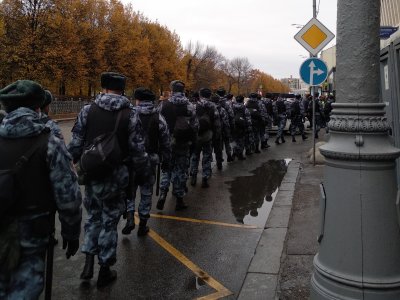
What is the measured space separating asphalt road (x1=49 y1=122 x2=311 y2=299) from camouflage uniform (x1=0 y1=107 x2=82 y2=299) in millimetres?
1287

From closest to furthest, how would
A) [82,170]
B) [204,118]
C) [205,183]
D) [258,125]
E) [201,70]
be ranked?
[82,170] < [204,118] < [205,183] < [258,125] < [201,70]

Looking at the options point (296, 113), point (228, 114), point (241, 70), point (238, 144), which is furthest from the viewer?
point (241, 70)

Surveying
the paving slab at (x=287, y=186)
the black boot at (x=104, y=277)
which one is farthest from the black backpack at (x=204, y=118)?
the black boot at (x=104, y=277)

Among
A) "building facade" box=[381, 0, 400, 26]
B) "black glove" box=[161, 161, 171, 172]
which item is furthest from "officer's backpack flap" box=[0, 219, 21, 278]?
"building facade" box=[381, 0, 400, 26]

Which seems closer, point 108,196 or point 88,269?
point 108,196

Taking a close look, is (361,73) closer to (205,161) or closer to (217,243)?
(217,243)

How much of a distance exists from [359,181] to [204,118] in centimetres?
612

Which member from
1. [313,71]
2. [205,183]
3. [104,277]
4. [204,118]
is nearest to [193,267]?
[104,277]

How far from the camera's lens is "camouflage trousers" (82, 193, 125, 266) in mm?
4270

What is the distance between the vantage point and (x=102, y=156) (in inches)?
158

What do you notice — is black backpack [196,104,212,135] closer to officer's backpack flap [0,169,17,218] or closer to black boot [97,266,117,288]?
black boot [97,266,117,288]

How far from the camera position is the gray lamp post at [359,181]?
275 cm

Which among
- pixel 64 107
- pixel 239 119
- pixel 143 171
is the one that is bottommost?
pixel 143 171

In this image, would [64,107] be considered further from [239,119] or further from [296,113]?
[239,119]
